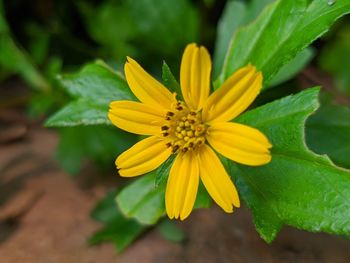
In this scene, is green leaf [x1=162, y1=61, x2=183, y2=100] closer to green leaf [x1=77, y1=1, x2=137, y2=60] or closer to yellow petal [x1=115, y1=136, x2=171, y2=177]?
yellow petal [x1=115, y1=136, x2=171, y2=177]

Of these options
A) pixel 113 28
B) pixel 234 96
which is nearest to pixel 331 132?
pixel 234 96

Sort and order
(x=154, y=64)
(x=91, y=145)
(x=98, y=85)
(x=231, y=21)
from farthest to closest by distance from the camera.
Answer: (x=154, y=64), (x=91, y=145), (x=231, y=21), (x=98, y=85)

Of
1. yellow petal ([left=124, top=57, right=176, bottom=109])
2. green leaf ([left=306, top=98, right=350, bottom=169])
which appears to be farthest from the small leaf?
green leaf ([left=306, top=98, right=350, bottom=169])

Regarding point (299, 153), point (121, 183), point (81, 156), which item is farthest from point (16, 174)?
point (299, 153)

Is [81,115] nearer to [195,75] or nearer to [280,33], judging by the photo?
[195,75]

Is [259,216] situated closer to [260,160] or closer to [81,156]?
[260,160]

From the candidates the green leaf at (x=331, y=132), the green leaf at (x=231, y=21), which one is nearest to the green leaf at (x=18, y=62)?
the green leaf at (x=231, y=21)
